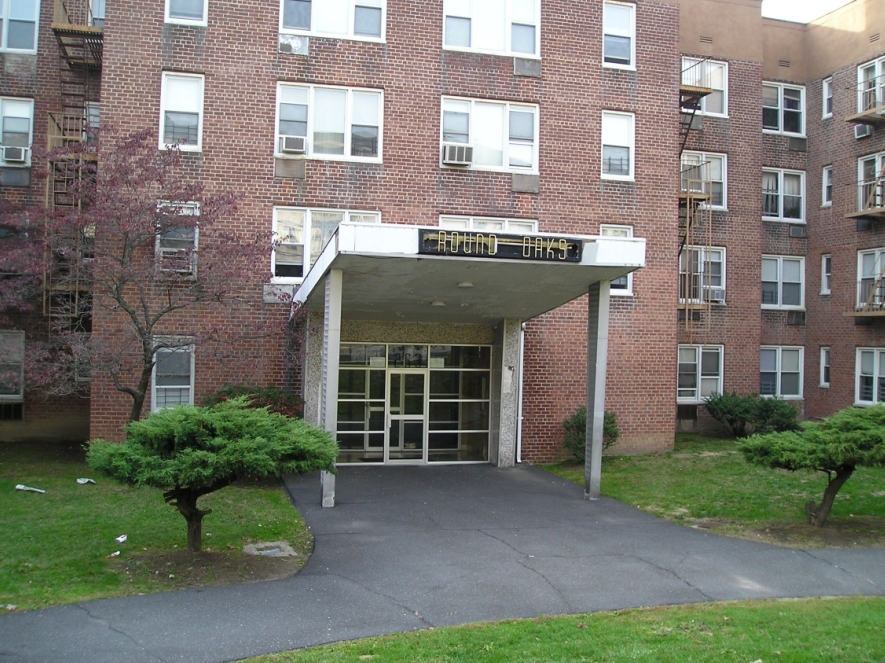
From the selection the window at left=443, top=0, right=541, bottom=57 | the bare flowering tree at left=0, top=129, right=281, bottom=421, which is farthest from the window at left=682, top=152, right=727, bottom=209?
the bare flowering tree at left=0, top=129, right=281, bottom=421

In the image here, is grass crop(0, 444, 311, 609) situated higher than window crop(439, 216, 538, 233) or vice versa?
window crop(439, 216, 538, 233)

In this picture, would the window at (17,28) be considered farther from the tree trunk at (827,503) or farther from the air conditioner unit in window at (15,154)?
the tree trunk at (827,503)

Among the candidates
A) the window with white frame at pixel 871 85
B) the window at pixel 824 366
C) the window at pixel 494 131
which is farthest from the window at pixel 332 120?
the window at pixel 824 366

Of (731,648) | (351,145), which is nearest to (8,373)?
(351,145)

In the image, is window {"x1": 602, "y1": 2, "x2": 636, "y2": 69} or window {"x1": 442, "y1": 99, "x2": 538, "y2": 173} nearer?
window {"x1": 442, "y1": 99, "x2": 538, "y2": 173}

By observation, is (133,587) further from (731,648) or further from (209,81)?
(209,81)

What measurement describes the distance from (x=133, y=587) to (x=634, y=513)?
7.56 meters

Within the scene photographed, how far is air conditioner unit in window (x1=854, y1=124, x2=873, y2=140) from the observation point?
23.3m

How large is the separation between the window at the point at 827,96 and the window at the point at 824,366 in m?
7.31

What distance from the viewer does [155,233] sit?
48.1 ft

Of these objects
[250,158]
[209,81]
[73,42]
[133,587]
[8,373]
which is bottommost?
[133,587]

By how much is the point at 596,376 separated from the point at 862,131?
15.7 meters

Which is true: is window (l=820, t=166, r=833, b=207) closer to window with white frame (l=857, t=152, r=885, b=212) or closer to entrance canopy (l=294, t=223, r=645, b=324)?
window with white frame (l=857, t=152, r=885, b=212)

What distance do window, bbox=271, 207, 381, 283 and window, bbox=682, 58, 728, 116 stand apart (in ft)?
42.1
